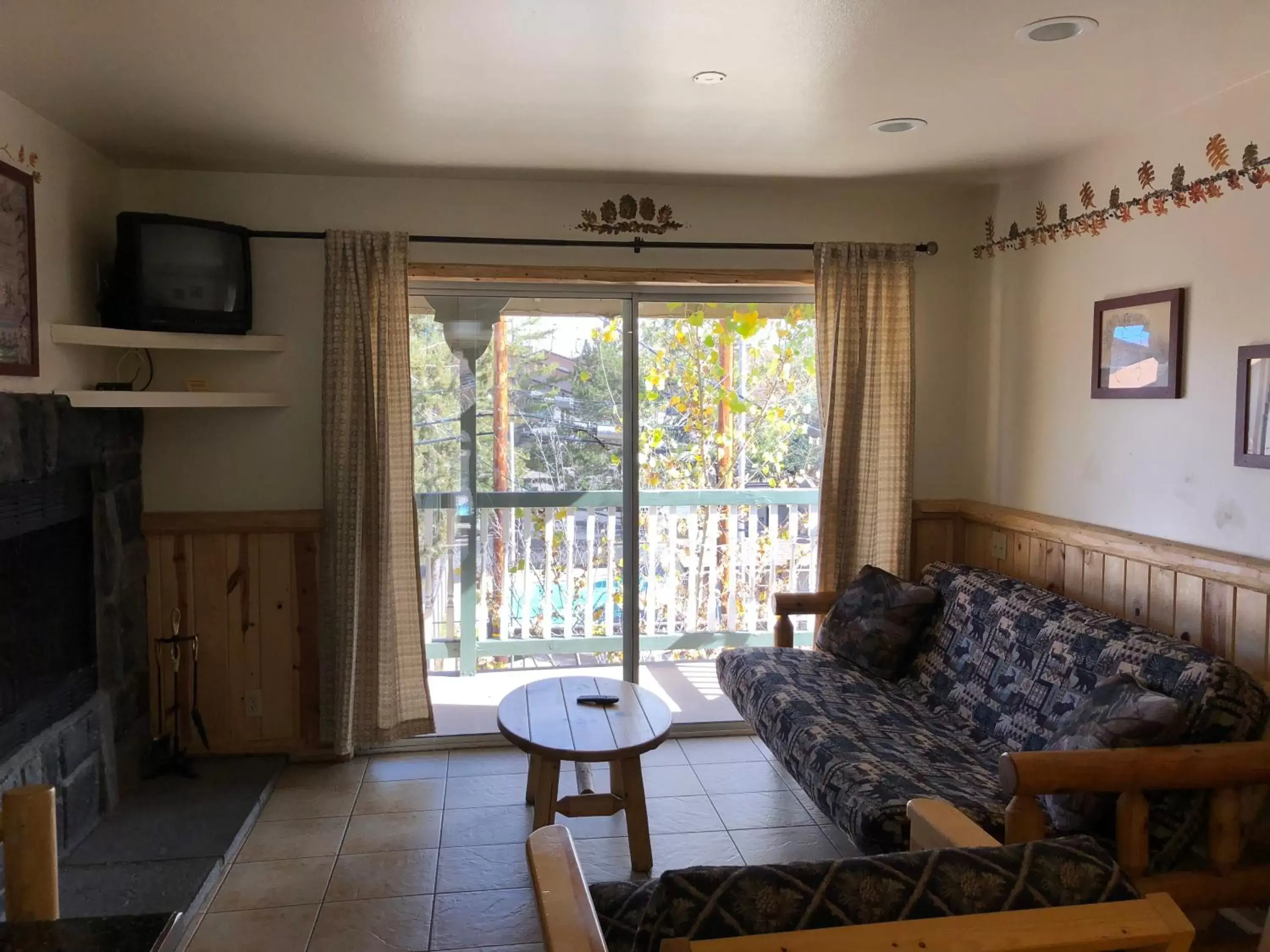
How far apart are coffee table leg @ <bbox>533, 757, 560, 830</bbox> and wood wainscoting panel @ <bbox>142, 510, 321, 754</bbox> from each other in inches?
51.4

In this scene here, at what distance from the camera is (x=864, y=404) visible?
385cm

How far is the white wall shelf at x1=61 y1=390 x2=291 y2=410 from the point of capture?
2.99m

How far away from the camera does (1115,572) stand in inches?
118

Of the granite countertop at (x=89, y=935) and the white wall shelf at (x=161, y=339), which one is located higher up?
the white wall shelf at (x=161, y=339)

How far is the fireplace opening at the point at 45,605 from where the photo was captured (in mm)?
2686

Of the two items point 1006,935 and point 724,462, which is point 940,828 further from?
point 724,462

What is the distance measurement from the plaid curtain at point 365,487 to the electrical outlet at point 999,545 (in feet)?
7.62

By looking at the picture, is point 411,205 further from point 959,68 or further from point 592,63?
point 959,68

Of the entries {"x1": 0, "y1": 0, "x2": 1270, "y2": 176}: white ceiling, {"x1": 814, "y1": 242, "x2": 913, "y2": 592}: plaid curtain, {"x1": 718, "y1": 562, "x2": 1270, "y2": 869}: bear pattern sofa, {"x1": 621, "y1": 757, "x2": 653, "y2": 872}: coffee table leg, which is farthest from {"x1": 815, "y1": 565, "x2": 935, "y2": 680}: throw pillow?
{"x1": 0, "y1": 0, "x2": 1270, "y2": 176}: white ceiling

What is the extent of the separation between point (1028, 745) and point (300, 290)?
9.91ft

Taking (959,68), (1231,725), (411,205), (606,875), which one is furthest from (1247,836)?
(411,205)

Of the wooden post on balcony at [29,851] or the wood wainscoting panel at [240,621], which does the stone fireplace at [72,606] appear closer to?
the wood wainscoting panel at [240,621]

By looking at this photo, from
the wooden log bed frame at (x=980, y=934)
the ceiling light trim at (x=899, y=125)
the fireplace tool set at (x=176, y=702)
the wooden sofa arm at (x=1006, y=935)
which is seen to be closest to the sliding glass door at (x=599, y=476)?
the fireplace tool set at (x=176, y=702)

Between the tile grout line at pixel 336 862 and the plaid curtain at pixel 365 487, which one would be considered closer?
the tile grout line at pixel 336 862
